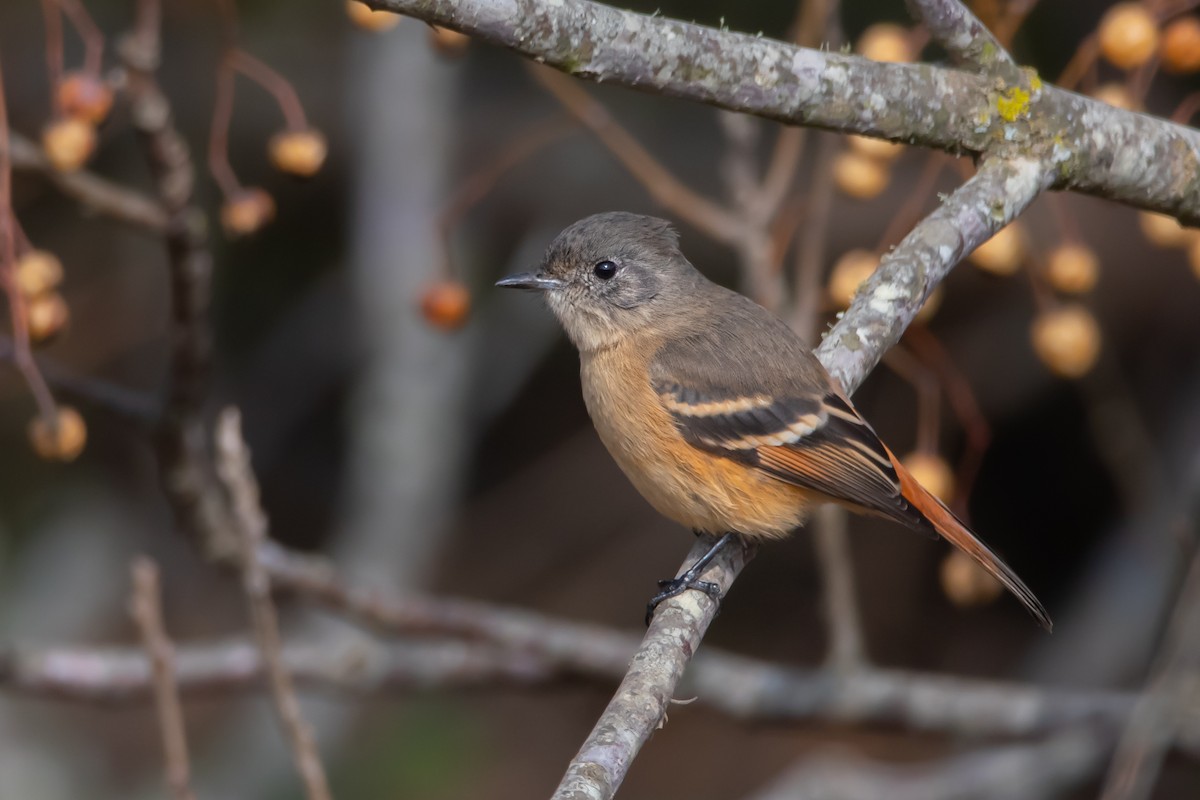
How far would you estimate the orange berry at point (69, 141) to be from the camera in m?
3.07

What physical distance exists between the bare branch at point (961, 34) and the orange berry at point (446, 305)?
4.64 ft

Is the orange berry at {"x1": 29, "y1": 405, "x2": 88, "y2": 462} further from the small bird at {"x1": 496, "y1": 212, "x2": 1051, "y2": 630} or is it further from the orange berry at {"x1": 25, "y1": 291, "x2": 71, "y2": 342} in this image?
the small bird at {"x1": 496, "y1": 212, "x2": 1051, "y2": 630}

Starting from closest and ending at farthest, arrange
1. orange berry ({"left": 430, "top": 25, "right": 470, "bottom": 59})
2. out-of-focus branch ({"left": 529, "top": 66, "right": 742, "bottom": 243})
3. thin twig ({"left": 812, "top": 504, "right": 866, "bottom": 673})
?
orange berry ({"left": 430, "top": 25, "right": 470, "bottom": 59}) < out-of-focus branch ({"left": 529, "top": 66, "right": 742, "bottom": 243}) < thin twig ({"left": 812, "top": 504, "right": 866, "bottom": 673})

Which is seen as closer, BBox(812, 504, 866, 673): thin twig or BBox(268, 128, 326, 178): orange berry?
BBox(268, 128, 326, 178): orange berry

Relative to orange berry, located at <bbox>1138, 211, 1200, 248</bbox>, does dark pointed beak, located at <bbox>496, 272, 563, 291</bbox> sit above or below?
above

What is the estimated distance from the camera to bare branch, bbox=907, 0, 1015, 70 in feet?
8.96

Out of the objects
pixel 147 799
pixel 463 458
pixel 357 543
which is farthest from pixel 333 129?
pixel 147 799

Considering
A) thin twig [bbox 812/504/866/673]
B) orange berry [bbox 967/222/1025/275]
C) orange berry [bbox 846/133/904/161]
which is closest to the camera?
orange berry [bbox 967/222/1025/275]

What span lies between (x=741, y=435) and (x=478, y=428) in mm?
3620

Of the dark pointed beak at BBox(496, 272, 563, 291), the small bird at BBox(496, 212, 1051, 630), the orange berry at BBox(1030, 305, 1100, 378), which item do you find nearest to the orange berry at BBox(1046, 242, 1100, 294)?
the orange berry at BBox(1030, 305, 1100, 378)

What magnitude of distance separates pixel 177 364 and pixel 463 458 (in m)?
3.32

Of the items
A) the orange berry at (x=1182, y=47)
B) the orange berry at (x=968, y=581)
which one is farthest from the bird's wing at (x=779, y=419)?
the orange berry at (x=1182, y=47)

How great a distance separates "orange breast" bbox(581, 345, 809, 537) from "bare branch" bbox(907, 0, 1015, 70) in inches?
47.3

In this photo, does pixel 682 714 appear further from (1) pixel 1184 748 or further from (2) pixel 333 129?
(2) pixel 333 129
